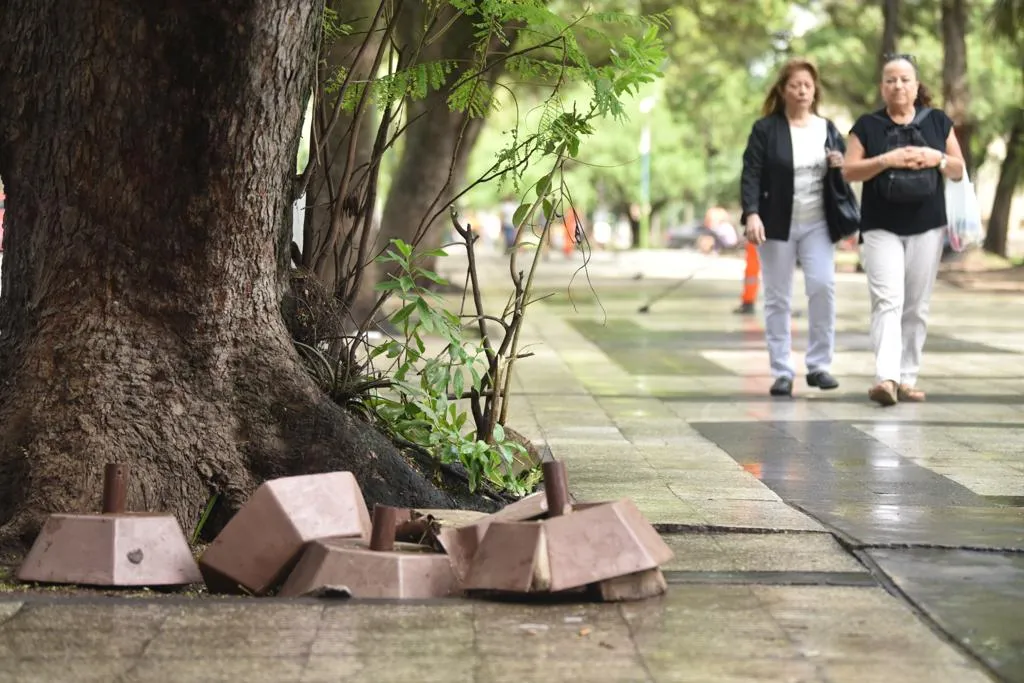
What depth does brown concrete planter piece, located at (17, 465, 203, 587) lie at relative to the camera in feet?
16.2

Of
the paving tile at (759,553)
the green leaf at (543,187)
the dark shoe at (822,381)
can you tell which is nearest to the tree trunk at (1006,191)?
the dark shoe at (822,381)

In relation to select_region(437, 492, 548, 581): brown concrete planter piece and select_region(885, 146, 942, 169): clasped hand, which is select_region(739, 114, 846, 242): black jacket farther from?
select_region(437, 492, 548, 581): brown concrete planter piece

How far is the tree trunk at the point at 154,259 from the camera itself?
5508mm

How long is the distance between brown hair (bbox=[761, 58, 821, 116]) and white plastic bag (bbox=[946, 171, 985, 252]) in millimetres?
1112

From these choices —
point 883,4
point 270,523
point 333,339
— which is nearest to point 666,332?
point 333,339

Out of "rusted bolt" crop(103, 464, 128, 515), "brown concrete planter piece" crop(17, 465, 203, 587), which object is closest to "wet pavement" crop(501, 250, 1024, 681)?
"brown concrete planter piece" crop(17, 465, 203, 587)

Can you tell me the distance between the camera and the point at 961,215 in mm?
9992

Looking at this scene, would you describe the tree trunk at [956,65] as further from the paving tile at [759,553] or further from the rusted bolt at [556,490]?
the rusted bolt at [556,490]

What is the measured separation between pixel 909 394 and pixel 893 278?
0.86 metres

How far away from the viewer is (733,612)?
15.0 ft

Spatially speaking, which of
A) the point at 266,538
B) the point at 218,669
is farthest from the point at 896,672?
the point at 266,538

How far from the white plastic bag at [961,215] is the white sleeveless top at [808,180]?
0.79 meters

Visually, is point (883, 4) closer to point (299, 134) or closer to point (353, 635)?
point (299, 134)

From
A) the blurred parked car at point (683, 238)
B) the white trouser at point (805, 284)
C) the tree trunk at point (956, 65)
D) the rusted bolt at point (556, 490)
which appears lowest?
the blurred parked car at point (683, 238)
